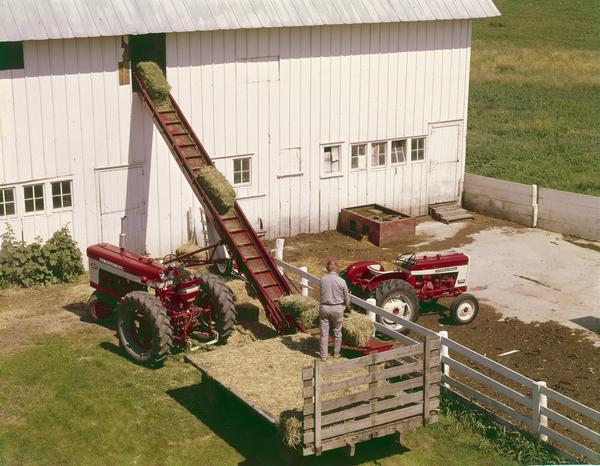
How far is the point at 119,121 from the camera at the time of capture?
22094mm

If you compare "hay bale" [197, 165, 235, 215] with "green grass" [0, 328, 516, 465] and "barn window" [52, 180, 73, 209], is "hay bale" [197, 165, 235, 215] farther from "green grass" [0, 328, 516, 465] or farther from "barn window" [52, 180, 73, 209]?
"green grass" [0, 328, 516, 465]

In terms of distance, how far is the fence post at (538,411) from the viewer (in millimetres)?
13867

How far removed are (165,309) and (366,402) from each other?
444 centimetres

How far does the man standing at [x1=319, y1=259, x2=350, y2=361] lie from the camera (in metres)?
15.0

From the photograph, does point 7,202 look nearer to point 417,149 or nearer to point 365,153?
point 365,153

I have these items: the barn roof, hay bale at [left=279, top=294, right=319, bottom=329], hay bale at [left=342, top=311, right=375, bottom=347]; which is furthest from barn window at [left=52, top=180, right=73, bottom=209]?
hay bale at [left=342, top=311, right=375, bottom=347]

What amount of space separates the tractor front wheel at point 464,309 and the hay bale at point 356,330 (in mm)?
3718

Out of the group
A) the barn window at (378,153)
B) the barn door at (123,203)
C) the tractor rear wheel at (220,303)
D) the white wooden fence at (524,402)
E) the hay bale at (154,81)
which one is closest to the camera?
the white wooden fence at (524,402)

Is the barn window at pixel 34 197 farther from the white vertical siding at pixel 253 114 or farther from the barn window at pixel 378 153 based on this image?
the barn window at pixel 378 153

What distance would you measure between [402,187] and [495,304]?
7598 millimetres

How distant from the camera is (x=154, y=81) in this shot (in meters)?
21.8

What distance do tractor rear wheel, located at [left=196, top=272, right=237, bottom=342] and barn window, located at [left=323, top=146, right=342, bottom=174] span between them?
938cm

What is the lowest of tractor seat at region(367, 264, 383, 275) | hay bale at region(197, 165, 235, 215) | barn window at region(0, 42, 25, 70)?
tractor seat at region(367, 264, 383, 275)

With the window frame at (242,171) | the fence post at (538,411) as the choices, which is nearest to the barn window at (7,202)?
the window frame at (242,171)
